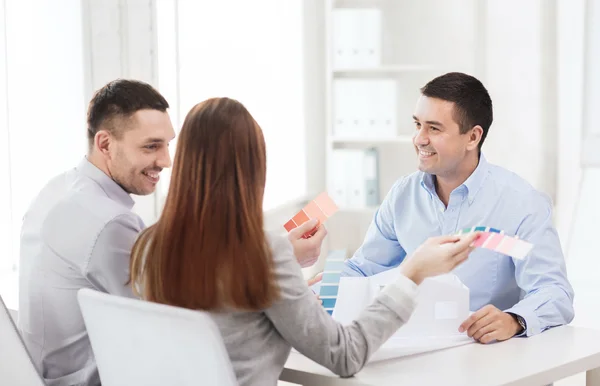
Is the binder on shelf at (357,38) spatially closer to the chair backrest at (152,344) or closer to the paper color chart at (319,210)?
the paper color chart at (319,210)

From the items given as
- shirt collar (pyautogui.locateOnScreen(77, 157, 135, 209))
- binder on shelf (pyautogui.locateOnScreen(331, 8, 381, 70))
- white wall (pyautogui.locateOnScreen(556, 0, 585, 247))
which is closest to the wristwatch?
shirt collar (pyautogui.locateOnScreen(77, 157, 135, 209))

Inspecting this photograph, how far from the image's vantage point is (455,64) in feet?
15.9

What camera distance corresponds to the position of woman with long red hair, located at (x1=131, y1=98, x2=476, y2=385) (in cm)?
161

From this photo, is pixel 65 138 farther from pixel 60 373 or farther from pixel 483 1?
pixel 483 1

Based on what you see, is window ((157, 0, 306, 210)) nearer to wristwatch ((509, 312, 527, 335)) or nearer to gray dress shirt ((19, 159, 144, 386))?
gray dress shirt ((19, 159, 144, 386))

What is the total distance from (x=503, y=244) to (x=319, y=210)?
20.1 inches

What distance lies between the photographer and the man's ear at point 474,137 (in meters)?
2.62

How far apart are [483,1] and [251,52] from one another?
1263 mm

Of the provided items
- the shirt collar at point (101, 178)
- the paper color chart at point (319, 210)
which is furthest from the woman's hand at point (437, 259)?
the shirt collar at point (101, 178)

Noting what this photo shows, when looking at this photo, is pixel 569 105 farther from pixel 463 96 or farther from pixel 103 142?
pixel 103 142

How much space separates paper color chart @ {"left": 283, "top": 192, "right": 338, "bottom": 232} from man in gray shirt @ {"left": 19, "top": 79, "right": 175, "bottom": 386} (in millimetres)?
387

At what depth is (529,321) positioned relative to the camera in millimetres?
2088

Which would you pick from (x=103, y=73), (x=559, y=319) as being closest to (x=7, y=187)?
Answer: (x=103, y=73)

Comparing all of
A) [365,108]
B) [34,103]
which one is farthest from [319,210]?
[365,108]
